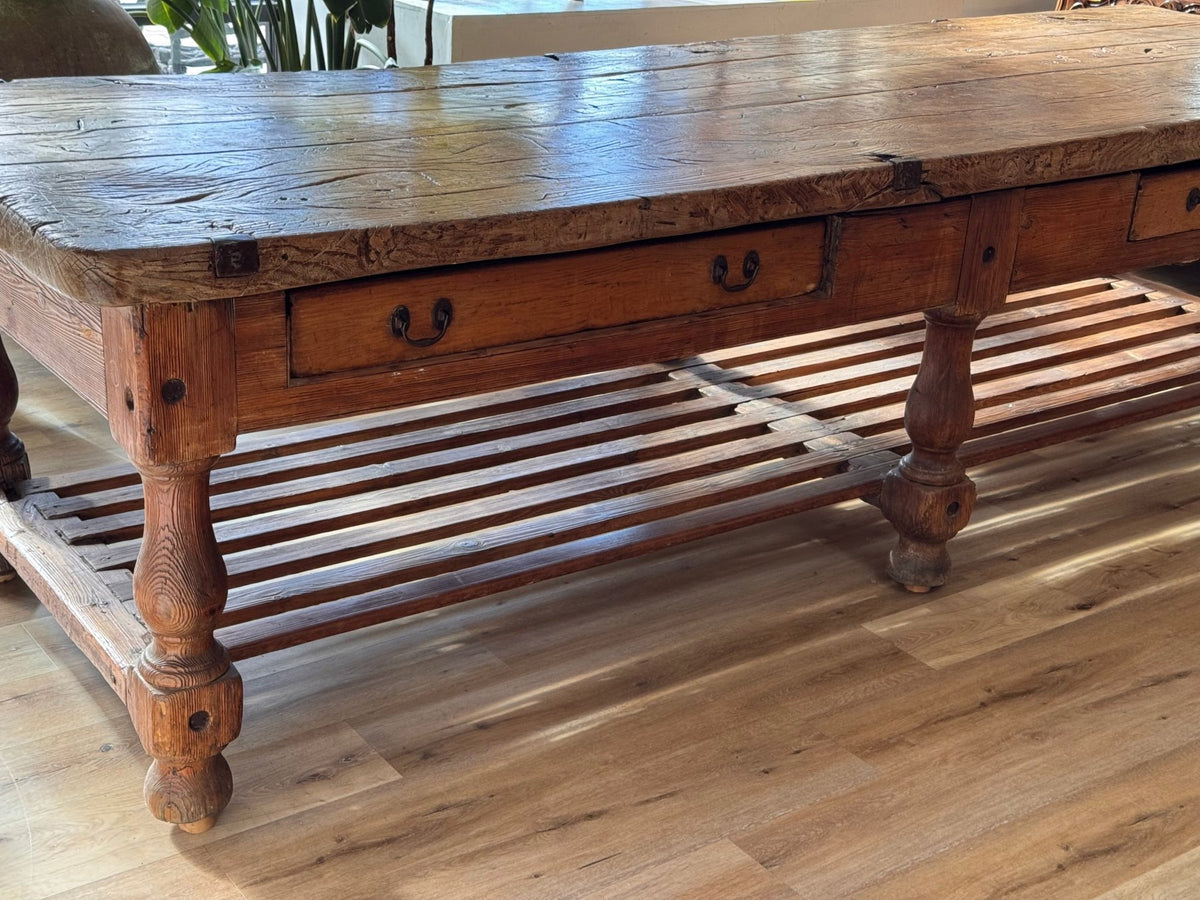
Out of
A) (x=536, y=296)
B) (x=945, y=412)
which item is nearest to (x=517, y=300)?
(x=536, y=296)

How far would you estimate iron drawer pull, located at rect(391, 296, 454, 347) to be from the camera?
52.7 inches

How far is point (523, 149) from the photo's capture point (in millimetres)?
1608

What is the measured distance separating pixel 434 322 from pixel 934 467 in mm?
944

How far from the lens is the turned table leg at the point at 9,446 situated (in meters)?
1.88

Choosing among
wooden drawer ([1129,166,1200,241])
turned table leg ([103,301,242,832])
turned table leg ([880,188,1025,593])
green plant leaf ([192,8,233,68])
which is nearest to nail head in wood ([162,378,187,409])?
turned table leg ([103,301,242,832])

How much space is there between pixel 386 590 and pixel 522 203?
0.58 metres

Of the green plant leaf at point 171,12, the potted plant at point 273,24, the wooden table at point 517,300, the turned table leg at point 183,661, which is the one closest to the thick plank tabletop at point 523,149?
the wooden table at point 517,300

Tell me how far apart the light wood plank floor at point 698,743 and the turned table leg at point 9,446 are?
0.18 m

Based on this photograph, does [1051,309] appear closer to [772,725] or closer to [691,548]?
[691,548]

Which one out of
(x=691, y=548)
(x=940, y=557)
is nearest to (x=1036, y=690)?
(x=940, y=557)

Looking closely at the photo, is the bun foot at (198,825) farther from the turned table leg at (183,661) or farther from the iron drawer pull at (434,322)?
the iron drawer pull at (434,322)

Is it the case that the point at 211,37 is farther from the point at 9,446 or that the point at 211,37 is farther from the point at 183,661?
the point at 183,661

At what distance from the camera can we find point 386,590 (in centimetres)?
172

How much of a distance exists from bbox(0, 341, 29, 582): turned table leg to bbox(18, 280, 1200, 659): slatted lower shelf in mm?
46
